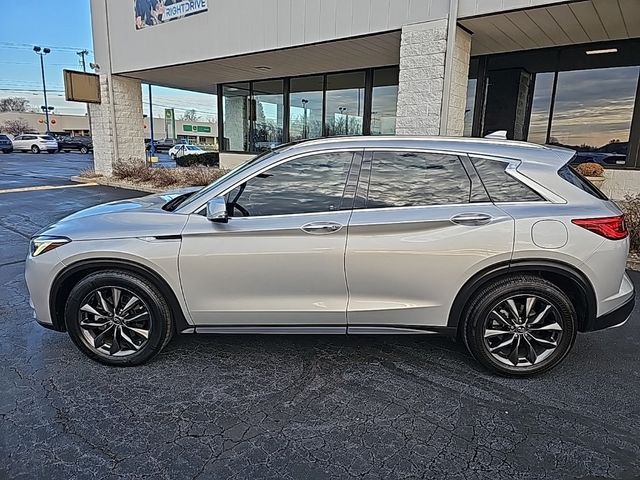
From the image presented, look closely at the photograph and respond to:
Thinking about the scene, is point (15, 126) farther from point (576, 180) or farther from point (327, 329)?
point (576, 180)

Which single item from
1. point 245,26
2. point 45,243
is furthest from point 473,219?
point 245,26

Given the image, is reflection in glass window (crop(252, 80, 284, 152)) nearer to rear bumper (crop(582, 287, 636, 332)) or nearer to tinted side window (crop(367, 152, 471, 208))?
tinted side window (crop(367, 152, 471, 208))

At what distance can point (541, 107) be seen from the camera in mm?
10531

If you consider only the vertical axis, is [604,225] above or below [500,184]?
below

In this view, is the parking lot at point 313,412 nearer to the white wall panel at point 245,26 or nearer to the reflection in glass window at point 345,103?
the white wall panel at point 245,26

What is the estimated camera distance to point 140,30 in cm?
1248

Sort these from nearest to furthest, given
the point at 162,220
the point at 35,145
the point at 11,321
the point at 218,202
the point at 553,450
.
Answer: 1. the point at 553,450
2. the point at 218,202
3. the point at 162,220
4. the point at 11,321
5. the point at 35,145

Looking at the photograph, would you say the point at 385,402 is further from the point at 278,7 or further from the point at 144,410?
the point at 278,7

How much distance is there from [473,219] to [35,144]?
143 feet

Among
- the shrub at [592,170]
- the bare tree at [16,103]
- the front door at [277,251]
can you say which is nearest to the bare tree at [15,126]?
the bare tree at [16,103]

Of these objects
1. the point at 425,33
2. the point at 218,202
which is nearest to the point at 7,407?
the point at 218,202

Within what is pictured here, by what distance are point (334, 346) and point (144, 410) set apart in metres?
1.49

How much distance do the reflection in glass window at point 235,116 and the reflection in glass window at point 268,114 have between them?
0.47 metres

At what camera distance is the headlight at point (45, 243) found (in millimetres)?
3090
